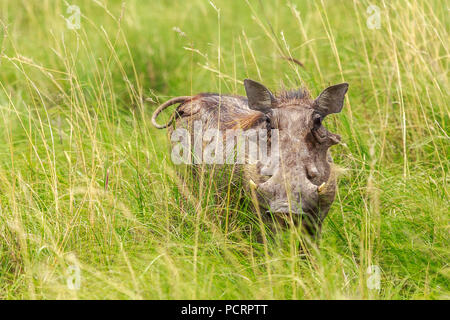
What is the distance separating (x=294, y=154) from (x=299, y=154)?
0.02 m

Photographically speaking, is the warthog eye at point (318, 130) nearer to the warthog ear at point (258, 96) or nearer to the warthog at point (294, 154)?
the warthog at point (294, 154)

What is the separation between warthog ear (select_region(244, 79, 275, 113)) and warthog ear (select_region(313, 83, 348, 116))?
23cm

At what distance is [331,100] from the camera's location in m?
3.44

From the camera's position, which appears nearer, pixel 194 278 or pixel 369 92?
pixel 194 278

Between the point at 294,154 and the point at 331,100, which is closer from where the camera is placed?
the point at 294,154

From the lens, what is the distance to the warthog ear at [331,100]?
3.40 metres

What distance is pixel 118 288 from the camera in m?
2.76

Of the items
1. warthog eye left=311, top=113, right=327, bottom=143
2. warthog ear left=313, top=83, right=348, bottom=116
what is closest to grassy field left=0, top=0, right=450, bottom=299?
warthog eye left=311, top=113, right=327, bottom=143

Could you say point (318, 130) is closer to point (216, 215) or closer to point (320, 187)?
point (320, 187)

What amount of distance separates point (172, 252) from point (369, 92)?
2.37 meters

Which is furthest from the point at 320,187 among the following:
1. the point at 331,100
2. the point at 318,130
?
the point at 331,100
